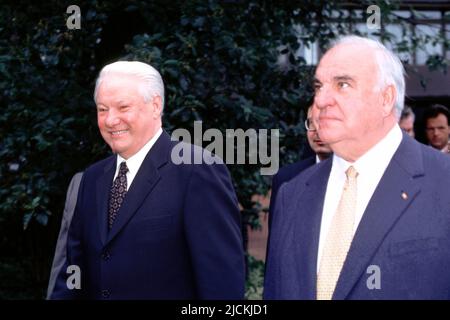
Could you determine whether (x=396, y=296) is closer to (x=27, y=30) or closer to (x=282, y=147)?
(x=282, y=147)

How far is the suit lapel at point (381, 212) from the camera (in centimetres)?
283

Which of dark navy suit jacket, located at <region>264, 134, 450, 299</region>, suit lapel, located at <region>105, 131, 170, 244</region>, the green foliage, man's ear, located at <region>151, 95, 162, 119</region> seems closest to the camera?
dark navy suit jacket, located at <region>264, 134, 450, 299</region>

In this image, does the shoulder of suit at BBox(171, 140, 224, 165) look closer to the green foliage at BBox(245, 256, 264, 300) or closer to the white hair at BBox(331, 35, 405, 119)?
the white hair at BBox(331, 35, 405, 119)

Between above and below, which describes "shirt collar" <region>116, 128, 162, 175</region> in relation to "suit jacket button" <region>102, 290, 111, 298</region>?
above

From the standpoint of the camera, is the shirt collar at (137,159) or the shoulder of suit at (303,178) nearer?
the shoulder of suit at (303,178)

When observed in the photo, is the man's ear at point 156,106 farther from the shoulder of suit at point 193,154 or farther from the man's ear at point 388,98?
the man's ear at point 388,98

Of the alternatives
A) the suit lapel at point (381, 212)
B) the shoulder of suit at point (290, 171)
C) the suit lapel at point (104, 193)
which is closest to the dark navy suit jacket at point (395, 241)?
the suit lapel at point (381, 212)

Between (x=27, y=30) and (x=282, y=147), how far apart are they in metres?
2.92

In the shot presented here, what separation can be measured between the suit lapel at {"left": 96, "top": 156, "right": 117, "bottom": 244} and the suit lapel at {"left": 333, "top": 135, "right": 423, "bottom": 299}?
1634mm

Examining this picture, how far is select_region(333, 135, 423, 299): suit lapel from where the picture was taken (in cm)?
283

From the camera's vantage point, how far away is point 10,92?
7.01 m

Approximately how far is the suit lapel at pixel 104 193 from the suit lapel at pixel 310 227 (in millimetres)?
1312

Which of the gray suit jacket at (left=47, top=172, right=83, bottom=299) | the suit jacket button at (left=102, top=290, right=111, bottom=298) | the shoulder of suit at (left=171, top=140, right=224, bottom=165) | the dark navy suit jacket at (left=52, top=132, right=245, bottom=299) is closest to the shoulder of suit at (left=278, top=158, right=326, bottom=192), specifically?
the dark navy suit jacket at (left=52, top=132, right=245, bottom=299)
